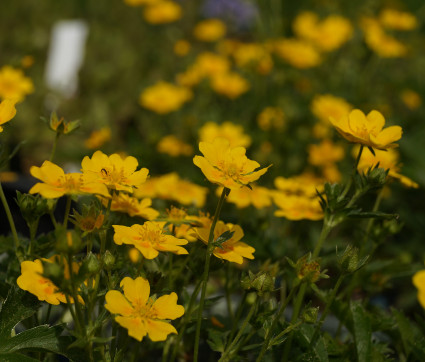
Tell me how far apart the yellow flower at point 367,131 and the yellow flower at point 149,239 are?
11.4 inches

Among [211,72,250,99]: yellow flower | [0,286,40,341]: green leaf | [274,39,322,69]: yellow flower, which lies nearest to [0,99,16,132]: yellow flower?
[0,286,40,341]: green leaf

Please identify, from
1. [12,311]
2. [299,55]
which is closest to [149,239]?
[12,311]

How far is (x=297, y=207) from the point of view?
110 cm

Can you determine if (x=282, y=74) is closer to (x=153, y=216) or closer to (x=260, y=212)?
(x=260, y=212)

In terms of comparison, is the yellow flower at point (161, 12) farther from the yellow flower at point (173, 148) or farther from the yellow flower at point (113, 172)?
the yellow flower at point (113, 172)

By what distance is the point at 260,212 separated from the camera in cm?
164

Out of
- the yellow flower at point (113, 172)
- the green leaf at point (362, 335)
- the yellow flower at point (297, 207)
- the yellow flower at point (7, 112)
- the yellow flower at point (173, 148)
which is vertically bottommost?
the yellow flower at point (173, 148)

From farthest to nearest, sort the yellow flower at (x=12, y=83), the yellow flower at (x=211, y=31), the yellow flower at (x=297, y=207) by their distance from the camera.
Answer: the yellow flower at (x=211, y=31) → the yellow flower at (x=12, y=83) → the yellow flower at (x=297, y=207)

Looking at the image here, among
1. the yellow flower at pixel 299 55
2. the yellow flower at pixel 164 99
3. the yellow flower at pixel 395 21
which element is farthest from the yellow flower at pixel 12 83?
the yellow flower at pixel 395 21

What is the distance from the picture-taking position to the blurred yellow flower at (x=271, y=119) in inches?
85.0

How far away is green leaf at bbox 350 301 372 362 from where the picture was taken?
0.87 metres

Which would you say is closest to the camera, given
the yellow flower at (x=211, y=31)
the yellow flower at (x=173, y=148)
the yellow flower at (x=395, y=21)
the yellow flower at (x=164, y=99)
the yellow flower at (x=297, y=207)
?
the yellow flower at (x=297, y=207)

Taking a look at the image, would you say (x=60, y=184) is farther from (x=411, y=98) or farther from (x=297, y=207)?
(x=411, y=98)

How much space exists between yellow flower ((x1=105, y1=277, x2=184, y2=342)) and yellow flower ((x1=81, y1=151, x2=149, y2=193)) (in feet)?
0.40
